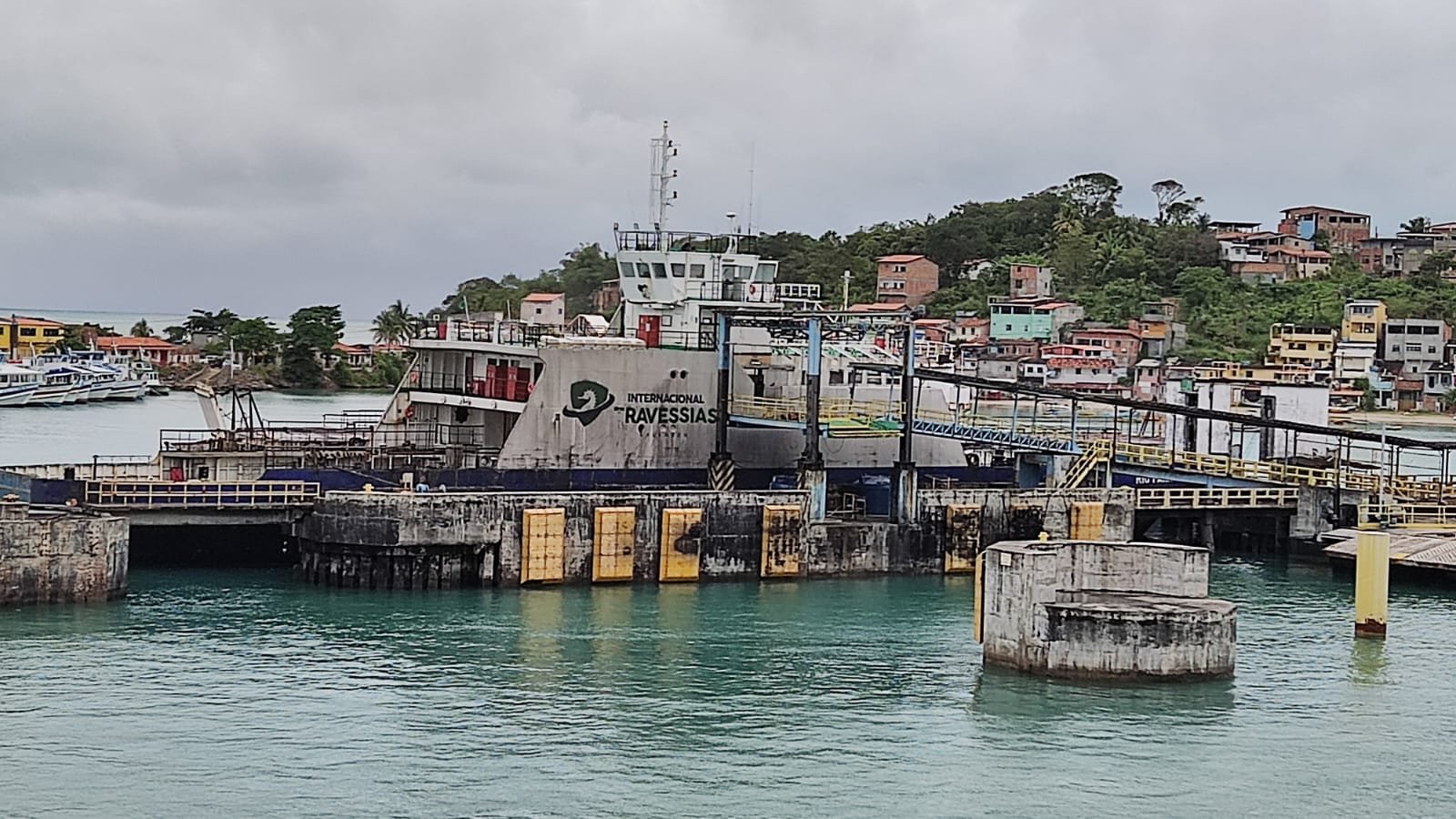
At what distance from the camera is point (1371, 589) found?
35.1 metres

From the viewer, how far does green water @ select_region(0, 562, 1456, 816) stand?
24.5 m

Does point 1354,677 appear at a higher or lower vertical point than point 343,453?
lower

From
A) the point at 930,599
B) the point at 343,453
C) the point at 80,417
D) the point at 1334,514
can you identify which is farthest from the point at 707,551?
the point at 80,417

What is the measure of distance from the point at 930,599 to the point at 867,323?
7.19m

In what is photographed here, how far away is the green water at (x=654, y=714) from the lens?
2448 centimetres

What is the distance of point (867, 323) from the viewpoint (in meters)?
43.1

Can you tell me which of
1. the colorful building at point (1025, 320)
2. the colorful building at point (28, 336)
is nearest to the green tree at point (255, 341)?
the colorful building at point (28, 336)

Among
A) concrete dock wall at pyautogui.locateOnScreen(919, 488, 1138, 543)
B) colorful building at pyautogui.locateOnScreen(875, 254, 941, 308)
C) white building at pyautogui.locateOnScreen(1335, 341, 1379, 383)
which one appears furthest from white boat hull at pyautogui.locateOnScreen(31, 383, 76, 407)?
concrete dock wall at pyautogui.locateOnScreen(919, 488, 1138, 543)

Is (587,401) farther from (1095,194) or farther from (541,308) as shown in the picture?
(1095,194)

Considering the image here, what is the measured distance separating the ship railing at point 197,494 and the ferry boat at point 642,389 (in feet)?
14.6

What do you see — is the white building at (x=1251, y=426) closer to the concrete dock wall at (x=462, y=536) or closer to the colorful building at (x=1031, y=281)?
the concrete dock wall at (x=462, y=536)

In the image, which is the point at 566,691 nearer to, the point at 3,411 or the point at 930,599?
the point at 930,599

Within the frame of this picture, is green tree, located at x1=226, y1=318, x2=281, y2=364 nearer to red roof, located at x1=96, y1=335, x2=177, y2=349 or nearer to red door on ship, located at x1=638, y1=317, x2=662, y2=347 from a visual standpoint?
red roof, located at x1=96, y1=335, x2=177, y2=349

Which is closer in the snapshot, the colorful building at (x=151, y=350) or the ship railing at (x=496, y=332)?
the ship railing at (x=496, y=332)
